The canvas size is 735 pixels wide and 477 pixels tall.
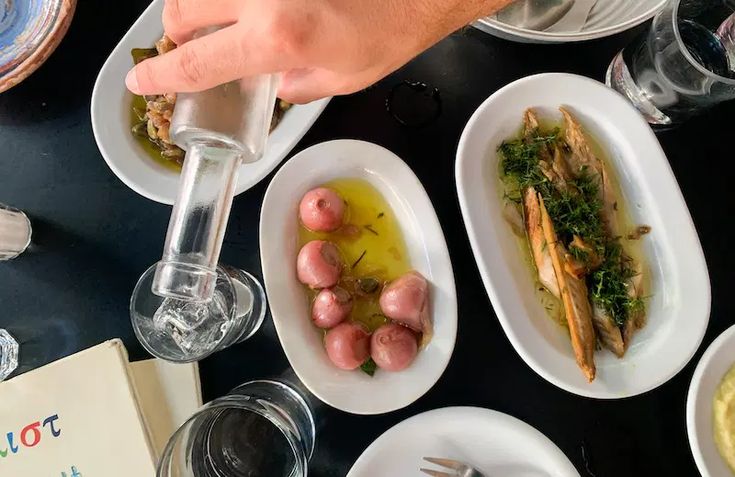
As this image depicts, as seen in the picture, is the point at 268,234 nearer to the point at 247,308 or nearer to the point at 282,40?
the point at 247,308

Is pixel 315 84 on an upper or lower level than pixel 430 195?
upper

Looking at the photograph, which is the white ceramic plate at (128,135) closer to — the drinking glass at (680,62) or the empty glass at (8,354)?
the empty glass at (8,354)

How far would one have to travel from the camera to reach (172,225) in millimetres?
605

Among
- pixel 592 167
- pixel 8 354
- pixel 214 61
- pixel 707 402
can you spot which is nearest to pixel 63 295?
pixel 8 354

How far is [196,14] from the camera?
1.96 feet

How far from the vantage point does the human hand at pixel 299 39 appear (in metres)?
0.57

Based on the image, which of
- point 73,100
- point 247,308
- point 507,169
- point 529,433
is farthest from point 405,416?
point 73,100

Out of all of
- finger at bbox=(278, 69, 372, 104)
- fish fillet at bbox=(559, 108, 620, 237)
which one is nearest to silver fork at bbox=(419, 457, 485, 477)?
fish fillet at bbox=(559, 108, 620, 237)

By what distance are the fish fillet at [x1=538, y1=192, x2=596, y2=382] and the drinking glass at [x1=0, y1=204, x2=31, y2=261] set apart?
842mm

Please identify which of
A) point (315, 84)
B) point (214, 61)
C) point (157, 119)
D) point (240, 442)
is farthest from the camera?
point (157, 119)

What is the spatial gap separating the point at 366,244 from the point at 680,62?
0.56 m

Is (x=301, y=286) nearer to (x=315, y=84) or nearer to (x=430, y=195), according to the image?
(x=430, y=195)

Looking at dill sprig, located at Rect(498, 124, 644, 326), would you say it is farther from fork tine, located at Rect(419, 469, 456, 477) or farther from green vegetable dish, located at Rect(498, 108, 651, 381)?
fork tine, located at Rect(419, 469, 456, 477)

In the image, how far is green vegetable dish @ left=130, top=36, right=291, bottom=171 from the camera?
94cm
